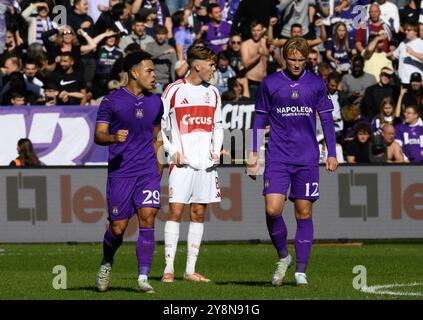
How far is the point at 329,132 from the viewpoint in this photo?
1387 centimetres

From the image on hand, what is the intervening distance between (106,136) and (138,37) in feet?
44.7

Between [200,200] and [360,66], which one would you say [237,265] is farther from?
[360,66]

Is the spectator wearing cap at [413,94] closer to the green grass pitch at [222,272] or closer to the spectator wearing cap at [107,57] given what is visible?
the green grass pitch at [222,272]

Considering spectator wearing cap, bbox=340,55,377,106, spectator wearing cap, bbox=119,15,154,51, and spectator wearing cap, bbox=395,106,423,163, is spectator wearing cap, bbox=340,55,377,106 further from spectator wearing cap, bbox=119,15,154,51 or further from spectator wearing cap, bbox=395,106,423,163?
spectator wearing cap, bbox=119,15,154,51

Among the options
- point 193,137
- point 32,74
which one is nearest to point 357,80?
point 32,74

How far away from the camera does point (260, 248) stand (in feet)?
69.1

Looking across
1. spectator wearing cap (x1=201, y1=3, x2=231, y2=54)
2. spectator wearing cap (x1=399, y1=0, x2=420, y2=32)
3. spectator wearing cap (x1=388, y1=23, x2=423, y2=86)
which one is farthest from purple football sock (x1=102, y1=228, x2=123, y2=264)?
spectator wearing cap (x1=399, y1=0, x2=420, y2=32)

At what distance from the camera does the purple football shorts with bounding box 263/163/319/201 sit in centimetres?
1379

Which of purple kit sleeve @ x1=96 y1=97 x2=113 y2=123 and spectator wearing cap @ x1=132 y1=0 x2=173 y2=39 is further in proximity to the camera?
spectator wearing cap @ x1=132 y1=0 x2=173 y2=39

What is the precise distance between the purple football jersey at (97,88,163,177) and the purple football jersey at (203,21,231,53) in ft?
45.8

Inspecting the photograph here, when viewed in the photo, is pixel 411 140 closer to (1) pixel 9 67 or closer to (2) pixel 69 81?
(2) pixel 69 81

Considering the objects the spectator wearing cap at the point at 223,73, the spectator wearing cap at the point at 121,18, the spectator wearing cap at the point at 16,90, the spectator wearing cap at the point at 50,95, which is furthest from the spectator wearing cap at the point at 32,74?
the spectator wearing cap at the point at 223,73

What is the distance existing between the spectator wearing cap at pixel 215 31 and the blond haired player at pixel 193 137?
1191 centimetres

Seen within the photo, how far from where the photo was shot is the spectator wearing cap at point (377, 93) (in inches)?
995
